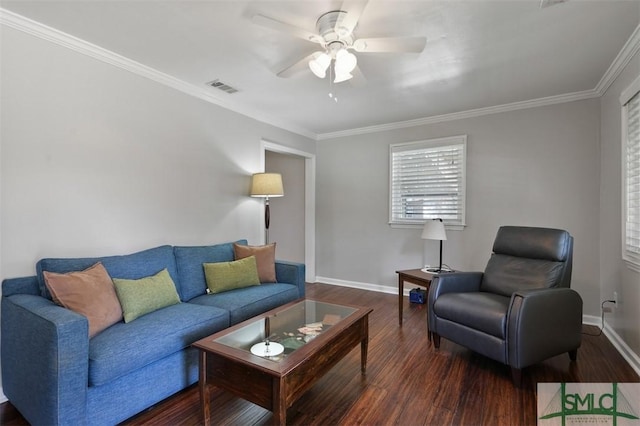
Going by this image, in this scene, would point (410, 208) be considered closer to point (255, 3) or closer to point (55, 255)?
point (255, 3)

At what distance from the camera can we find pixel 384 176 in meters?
4.45

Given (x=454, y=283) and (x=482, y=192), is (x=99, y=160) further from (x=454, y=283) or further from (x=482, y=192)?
(x=482, y=192)

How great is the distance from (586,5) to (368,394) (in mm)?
2815

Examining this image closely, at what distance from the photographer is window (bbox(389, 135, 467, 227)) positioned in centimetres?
391

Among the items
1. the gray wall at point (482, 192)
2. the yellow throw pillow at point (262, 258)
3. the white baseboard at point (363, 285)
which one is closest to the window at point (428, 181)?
the gray wall at point (482, 192)

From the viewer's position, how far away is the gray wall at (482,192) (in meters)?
3.23

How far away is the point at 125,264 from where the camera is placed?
2.28 meters

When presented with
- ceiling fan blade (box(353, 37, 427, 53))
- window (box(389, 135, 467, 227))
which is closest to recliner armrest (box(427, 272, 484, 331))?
window (box(389, 135, 467, 227))

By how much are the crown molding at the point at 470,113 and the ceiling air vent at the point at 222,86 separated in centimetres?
200

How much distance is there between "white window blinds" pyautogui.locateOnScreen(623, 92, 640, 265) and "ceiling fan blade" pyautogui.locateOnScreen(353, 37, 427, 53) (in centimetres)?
193

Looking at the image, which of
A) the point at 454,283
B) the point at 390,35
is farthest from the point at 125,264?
the point at 454,283

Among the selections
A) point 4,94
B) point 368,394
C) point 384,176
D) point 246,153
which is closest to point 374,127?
point 384,176

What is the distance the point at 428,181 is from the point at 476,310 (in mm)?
2222

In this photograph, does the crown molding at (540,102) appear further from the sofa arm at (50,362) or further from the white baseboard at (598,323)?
the sofa arm at (50,362)
